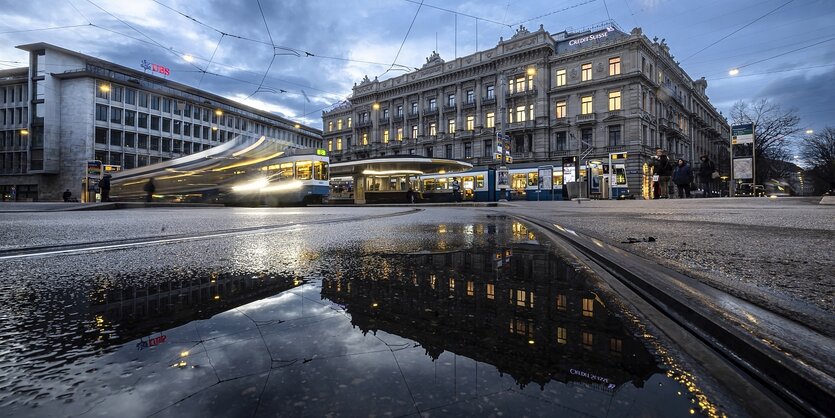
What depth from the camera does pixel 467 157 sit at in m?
45.9

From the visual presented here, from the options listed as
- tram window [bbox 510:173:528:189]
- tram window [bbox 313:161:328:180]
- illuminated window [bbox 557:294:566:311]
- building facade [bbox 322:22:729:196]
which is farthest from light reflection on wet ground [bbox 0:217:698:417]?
building facade [bbox 322:22:729:196]

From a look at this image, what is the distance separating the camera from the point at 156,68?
2077 inches

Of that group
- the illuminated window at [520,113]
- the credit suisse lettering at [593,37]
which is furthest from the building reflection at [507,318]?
the credit suisse lettering at [593,37]

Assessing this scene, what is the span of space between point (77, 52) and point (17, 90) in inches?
371

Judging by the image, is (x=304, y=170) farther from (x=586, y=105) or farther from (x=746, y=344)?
(x=586, y=105)

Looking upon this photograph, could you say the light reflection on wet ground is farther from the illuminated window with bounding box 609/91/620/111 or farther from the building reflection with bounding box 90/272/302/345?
the illuminated window with bounding box 609/91/620/111

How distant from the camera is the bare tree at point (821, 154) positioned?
39.0 metres

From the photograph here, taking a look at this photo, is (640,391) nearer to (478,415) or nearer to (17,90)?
(478,415)

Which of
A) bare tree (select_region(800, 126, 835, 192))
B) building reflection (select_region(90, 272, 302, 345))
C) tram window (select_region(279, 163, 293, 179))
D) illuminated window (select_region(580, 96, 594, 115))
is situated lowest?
building reflection (select_region(90, 272, 302, 345))

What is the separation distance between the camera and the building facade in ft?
119

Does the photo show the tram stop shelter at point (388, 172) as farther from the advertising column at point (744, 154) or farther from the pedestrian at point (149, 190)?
the advertising column at point (744, 154)

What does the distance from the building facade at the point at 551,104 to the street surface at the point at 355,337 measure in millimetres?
29247

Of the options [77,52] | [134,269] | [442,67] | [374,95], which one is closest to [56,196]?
[77,52]

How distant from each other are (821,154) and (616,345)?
58546mm
